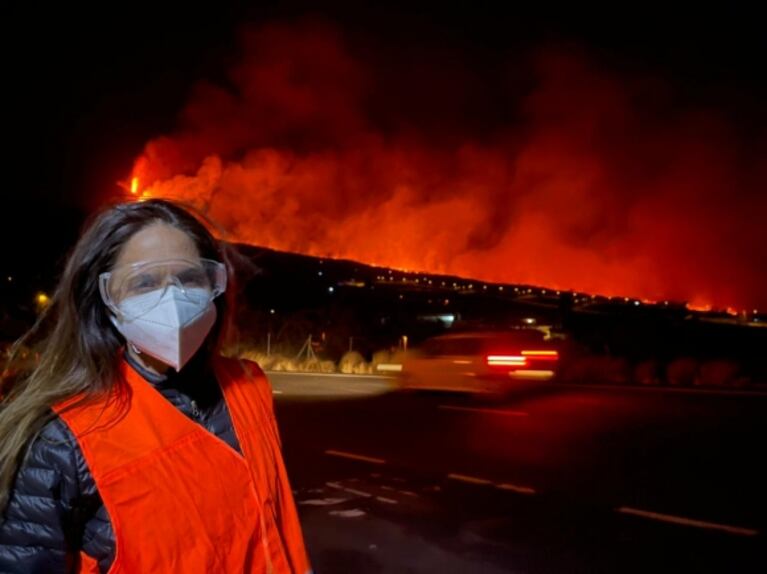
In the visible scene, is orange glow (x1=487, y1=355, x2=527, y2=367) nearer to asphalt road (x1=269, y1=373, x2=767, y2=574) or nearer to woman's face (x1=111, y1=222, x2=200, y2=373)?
asphalt road (x1=269, y1=373, x2=767, y2=574)

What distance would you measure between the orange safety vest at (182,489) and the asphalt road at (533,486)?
3936mm

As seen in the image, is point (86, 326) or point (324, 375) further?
point (324, 375)

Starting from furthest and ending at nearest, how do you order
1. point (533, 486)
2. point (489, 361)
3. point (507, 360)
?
point (489, 361), point (507, 360), point (533, 486)

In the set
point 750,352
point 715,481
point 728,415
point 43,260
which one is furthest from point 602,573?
point 43,260

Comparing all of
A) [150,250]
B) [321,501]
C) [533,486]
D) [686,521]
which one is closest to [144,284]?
[150,250]

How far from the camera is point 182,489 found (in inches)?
72.6

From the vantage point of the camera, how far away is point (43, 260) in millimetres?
73312

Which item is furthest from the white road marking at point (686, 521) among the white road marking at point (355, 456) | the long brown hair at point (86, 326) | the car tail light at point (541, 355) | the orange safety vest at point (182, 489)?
the car tail light at point (541, 355)

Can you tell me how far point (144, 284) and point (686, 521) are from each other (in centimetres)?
628

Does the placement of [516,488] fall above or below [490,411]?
below

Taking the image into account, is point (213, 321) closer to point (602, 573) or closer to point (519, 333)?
point (602, 573)

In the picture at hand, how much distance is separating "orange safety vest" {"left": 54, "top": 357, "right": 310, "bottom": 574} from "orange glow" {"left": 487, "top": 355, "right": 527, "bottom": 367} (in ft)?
44.5

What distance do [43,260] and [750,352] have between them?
63.5 metres

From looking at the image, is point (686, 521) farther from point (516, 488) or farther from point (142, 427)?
point (142, 427)
